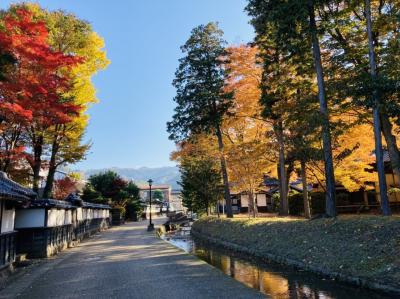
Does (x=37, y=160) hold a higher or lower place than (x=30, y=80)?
lower

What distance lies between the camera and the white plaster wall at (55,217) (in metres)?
16.1

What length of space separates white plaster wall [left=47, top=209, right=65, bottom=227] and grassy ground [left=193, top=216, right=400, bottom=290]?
9756 millimetres

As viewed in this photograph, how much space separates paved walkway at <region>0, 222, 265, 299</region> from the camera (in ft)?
26.4

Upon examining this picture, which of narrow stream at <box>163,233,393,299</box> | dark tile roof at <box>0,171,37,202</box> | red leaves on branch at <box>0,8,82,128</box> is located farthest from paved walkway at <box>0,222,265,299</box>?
red leaves on branch at <box>0,8,82,128</box>

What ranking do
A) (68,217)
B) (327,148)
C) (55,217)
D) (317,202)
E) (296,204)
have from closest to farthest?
(327,148) → (55,217) → (68,217) → (317,202) → (296,204)

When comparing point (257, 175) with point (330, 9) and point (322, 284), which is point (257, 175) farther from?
point (322, 284)

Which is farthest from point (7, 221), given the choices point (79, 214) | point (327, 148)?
point (79, 214)

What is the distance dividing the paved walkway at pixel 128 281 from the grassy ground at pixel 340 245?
3177 millimetres

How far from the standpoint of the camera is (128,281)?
9461 millimetres

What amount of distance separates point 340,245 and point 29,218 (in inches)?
528

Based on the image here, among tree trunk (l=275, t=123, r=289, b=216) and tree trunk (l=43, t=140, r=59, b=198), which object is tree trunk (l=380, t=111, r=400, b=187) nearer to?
tree trunk (l=275, t=123, r=289, b=216)

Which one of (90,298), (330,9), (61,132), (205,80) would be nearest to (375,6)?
(330,9)

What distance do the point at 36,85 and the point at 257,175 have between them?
51.1 feet

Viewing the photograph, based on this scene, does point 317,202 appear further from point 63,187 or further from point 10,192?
point 10,192
